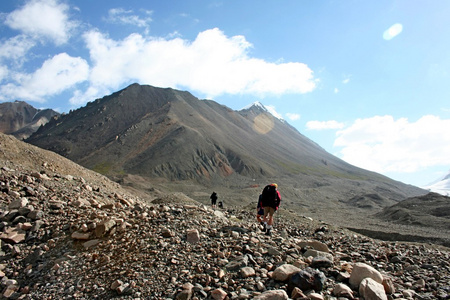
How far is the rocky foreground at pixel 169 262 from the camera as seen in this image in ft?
18.7

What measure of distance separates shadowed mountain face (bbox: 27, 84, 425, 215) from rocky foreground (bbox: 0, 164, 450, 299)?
46446mm

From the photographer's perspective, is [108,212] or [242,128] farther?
[242,128]

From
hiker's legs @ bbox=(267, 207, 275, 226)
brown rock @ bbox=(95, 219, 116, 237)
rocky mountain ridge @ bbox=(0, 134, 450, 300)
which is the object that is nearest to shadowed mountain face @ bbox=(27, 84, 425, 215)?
hiker's legs @ bbox=(267, 207, 275, 226)

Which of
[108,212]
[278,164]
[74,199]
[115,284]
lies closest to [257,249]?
[115,284]

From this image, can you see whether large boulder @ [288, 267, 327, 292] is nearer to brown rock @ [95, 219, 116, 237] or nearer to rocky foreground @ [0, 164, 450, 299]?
rocky foreground @ [0, 164, 450, 299]

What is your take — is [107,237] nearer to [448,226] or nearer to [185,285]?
[185,285]

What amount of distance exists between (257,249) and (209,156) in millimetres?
90899

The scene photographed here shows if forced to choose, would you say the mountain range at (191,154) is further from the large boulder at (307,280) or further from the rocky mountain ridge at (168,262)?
the large boulder at (307,280)

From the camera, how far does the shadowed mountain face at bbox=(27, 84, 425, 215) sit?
8129 centimetres

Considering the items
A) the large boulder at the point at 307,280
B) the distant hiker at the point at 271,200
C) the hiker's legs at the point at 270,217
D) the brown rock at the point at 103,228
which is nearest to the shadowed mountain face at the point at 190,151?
the distant hiker at the point at 271,200

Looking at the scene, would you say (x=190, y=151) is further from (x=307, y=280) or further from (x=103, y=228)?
(x=307, y=280)

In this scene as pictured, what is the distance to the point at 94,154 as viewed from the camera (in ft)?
321

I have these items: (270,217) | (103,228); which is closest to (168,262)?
(103,228)

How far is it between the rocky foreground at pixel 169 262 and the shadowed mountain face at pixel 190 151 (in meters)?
46.4
